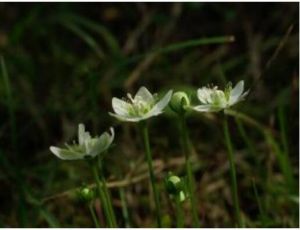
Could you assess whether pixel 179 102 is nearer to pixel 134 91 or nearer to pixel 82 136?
pixel 82 136

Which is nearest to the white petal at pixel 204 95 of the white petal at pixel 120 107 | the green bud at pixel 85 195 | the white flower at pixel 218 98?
the white flower at pixel 218 98

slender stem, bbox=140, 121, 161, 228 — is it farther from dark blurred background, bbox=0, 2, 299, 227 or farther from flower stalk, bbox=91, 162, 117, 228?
dark blurred background, bbox=0, 2, 299, 227

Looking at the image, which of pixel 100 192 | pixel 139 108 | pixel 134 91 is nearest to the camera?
pixel 100 192

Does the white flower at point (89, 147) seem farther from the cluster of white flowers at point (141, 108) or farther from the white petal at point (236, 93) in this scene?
the white petal at point (236, 93)

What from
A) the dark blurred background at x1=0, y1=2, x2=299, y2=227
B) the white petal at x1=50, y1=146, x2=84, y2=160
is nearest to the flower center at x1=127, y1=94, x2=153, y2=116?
the white petal at x1=50, y1=146, x2=84, y2=160

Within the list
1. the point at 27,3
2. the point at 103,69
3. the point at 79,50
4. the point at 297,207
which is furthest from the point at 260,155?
the point at 27,3

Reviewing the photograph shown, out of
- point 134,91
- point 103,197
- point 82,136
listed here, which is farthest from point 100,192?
point 134,91
